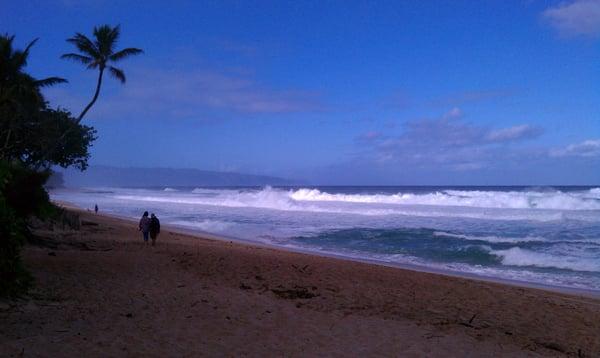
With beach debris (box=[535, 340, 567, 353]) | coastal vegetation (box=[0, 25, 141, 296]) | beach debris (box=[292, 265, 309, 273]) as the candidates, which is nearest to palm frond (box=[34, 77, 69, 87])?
coastal vegetation (box=[0, 25, 141, 296])

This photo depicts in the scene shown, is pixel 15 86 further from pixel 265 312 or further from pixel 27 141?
pixel 265 312

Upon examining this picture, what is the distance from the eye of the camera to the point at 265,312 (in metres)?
7.87

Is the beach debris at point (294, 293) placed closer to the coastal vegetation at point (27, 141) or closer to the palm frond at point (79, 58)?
the coastal vegetation at point (27, 141)

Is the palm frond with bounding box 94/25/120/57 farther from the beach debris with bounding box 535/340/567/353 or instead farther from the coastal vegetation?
the beach debris with bounding box 535/340/567/353

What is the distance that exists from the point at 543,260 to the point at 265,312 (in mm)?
12587

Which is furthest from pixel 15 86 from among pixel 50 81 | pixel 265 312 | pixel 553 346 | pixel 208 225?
pixel 553 346

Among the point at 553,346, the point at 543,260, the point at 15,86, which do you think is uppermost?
the point at 15,86

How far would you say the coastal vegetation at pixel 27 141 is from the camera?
21.8 feet

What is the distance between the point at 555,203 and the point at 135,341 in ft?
147

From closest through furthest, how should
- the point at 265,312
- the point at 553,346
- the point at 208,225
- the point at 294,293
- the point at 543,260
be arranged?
1. the point at 553,346
2. the point at 265,312
3. the point at 294,293
4. the point at 543,260
5. the point at 208,225

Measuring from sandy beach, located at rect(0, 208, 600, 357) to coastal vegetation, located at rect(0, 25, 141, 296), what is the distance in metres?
0.95

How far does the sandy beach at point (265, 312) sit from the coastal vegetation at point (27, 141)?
0.95 m

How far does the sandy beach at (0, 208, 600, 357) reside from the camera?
600 cm

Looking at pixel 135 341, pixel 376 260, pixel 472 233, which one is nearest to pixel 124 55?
pixel 376 260
